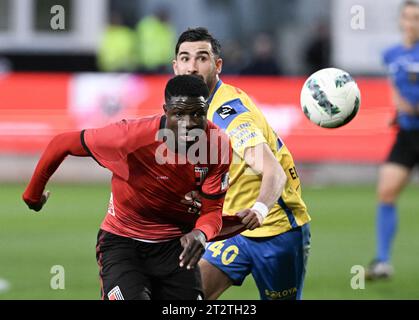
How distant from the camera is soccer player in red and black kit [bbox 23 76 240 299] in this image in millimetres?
6102

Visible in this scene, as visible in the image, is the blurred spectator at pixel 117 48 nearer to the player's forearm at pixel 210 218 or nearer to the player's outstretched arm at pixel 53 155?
the player's outstretched arm at pixel 53 155

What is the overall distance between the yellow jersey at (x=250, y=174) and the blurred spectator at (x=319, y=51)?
597 inches

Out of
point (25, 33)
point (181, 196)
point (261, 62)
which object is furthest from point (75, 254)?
point (25, 33)

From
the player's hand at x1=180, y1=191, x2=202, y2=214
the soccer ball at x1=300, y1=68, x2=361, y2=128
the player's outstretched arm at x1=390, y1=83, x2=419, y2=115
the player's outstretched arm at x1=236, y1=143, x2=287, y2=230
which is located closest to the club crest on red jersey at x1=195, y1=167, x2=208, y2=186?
the player's hand at x1=180, y1=191, x2=202, y2=214

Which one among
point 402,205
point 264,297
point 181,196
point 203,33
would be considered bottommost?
point 402,205

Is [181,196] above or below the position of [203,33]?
below

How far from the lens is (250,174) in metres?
7.00

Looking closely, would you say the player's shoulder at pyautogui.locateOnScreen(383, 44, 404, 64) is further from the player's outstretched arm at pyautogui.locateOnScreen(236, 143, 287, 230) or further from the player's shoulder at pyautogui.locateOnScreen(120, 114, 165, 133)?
the player's shoulder at pyautogui.locateOnScreen(120, 114, 165, 133)

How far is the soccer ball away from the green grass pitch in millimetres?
2817

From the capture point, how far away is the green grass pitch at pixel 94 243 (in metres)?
10.1

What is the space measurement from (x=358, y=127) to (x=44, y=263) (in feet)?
25.2

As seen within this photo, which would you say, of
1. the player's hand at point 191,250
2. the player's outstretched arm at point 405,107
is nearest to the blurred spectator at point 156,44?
the player's outstretched arm at point 405,107

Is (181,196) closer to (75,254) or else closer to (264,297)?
(264,297)

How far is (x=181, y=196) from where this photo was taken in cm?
637
